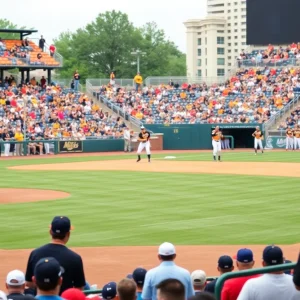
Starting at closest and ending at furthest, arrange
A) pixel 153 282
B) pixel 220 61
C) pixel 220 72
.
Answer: pixel 153 282 < pixel 220 72 < pixel 220 61

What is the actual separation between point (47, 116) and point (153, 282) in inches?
1659

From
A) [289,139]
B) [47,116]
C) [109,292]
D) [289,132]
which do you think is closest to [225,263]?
[109,292]

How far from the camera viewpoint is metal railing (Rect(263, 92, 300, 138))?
52.3 m

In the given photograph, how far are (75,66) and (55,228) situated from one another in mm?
98382

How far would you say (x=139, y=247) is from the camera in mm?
14945

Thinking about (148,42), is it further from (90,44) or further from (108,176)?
(108,176)

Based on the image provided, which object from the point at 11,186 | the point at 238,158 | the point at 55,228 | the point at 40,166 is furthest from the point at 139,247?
the point at 238,158

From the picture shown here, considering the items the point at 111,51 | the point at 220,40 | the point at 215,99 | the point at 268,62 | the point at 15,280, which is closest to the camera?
the point at 15,280

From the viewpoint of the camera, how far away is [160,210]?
66.1ft

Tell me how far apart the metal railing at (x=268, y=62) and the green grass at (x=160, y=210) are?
2941cm

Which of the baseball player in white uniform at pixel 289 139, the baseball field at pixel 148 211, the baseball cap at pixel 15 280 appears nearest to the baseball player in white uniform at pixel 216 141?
the baseball field at pixel 148 211

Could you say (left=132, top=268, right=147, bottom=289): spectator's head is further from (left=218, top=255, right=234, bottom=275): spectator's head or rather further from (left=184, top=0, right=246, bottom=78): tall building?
(left=184, top=0, right=246, bottom=78): tall building

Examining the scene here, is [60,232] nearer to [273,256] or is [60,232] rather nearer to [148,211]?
[273,256]

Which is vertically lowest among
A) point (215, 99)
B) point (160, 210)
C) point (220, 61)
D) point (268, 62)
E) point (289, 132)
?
point (160, 210)
